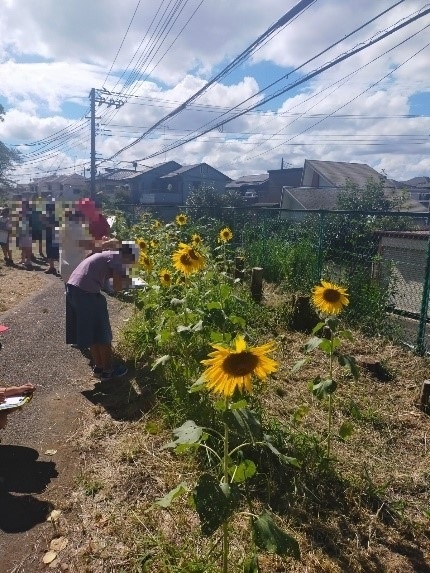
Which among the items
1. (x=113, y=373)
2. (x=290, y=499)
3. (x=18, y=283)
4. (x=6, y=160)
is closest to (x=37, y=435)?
(x=113, y=373)

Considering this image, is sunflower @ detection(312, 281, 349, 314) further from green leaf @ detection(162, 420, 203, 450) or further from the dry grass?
green leaf @ detection(162, 420, 203, 450)

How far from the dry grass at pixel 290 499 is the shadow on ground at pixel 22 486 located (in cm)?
18

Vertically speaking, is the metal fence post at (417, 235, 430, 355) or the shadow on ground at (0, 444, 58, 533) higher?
the metal fence post at (417, 235, 430, 355)

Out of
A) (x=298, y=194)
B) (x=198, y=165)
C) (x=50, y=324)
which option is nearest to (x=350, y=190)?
(x=298, y=194)

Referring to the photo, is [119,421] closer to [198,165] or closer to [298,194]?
[298,194]

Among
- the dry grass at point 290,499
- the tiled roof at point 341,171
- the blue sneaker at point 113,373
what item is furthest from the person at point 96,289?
the tiled roof at point 341,171

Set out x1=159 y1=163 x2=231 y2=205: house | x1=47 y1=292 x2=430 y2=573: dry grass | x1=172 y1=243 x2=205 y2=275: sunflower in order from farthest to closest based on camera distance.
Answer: x1=159 y1=163 x2=231 y2=205: house < x1=172 y1=243 x2=205 y2=275: sunflower < x1=47 y1=292 x2=430 y2=573: dry grass

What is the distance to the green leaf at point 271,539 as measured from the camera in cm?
158

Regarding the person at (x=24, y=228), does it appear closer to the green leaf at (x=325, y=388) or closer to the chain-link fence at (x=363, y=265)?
the chain-link fence at (x=363, y=265)

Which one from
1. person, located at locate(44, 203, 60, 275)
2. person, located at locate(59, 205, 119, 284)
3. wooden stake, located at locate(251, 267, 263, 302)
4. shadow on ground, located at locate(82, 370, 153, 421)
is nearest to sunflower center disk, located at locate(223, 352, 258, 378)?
shadow on ground, located at locate(82, 370, 153, 421)

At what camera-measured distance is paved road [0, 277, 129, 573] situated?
232cm

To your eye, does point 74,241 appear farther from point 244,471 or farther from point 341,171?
point 341,171

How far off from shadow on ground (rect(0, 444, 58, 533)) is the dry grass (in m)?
0.18

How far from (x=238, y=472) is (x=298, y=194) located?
3099 cm
